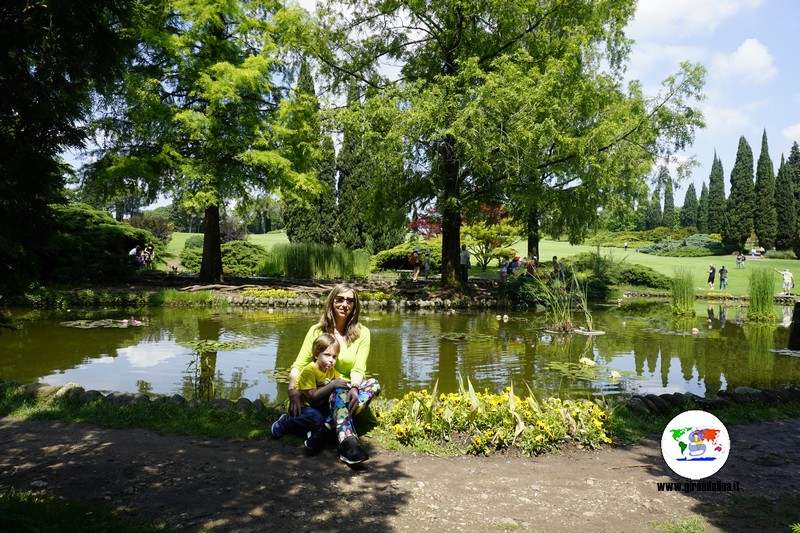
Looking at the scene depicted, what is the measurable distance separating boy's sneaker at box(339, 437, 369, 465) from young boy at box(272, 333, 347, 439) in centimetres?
36

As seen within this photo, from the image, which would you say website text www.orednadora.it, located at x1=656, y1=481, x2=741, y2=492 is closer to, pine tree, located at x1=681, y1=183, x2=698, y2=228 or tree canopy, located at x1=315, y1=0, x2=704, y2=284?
tree canopy, located at x1=315, y1=0, x2=704, y2=284

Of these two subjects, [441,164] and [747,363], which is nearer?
[747,363]

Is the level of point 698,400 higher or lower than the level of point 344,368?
lower

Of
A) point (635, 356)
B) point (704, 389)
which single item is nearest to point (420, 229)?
point (635, 356)

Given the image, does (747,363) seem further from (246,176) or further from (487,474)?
(246,176)

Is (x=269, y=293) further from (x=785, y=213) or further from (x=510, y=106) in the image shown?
(x=785, y=213)

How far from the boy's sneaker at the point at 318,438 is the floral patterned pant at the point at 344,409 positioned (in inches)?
2.4

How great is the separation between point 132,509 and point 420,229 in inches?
1087

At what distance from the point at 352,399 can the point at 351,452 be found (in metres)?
0.42

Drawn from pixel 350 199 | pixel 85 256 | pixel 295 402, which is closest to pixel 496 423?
pixel 295 402

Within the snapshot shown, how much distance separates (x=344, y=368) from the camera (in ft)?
14.2

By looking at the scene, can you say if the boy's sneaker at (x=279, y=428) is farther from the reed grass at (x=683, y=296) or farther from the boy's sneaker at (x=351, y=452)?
the reed grass at (x=683, y=296)

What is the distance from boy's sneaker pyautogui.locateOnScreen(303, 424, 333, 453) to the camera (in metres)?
3.93

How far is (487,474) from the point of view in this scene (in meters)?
3.73
